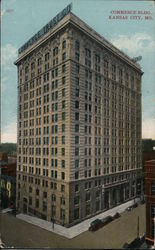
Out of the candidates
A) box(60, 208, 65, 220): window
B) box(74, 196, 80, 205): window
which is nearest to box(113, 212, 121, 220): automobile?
box(74, 196, 80, 205): window

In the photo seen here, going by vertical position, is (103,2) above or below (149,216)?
above

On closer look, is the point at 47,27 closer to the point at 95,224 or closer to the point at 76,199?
the point at 76,199

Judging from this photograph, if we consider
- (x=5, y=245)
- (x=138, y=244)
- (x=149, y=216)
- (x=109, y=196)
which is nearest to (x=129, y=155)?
(x=109, y=196)

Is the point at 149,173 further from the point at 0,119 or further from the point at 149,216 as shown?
the point at 0,119

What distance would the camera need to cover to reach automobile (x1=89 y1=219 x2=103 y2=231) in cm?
863

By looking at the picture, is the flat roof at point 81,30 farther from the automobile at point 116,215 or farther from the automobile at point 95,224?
the automobile at point 95,224

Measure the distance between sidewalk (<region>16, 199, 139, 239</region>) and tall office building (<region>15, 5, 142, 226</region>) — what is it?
26 cm

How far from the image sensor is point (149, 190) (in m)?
9.26

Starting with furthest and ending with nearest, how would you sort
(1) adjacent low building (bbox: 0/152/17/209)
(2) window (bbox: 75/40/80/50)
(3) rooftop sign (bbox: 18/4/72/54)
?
(1) adjacent low building (bbox: 0/152/17/209)
(2) window (bbox: 75/40/80/50)
(3) rooftop sign (bbox: 18/4/72/54)

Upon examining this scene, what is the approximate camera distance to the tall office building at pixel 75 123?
9.17m

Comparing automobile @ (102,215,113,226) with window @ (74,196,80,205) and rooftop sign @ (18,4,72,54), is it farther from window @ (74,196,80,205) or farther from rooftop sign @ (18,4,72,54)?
rooftop sign @ (18,4,72,54)

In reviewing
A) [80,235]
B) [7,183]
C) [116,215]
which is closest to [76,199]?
[80,235]

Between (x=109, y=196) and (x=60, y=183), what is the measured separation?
9.86 ft

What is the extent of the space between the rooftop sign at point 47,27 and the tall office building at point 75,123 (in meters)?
0.05
